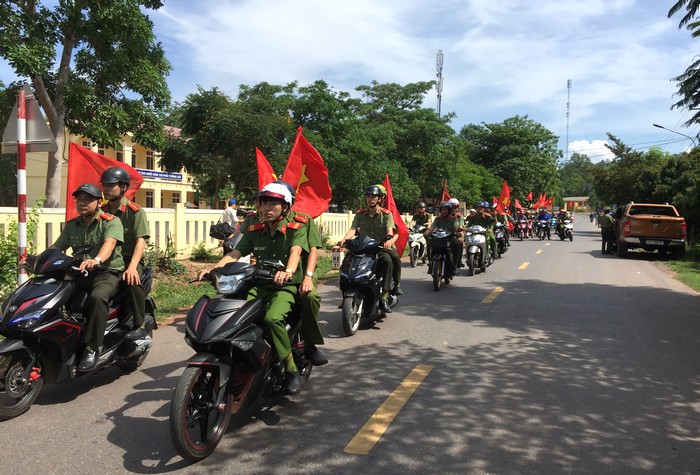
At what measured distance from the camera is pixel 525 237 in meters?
29.8

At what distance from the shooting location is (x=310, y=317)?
165 inches

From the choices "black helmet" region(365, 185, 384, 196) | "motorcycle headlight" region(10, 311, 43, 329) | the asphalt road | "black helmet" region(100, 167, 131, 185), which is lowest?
the asphalt road

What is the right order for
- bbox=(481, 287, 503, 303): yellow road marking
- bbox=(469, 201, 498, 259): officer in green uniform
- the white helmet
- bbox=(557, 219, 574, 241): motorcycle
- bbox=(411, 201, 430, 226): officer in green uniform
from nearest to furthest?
the white helmet → bbox=(481, 287, 503, 303): yellow road marking → bbox=(469, 201, 498, 259): officer in green uniform → bbox=(411, 201, 430, 226): officer in green uniform → bbox=(557, 219, 574, 241): motorcycle

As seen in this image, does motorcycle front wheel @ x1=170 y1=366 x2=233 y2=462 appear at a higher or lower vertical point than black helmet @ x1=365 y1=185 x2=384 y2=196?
lower

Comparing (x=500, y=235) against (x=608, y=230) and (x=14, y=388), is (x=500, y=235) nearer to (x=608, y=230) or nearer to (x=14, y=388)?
(x=608, y=230)

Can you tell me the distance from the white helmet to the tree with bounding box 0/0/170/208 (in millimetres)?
10319

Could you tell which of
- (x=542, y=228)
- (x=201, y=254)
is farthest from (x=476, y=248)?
(x=542, y=228)

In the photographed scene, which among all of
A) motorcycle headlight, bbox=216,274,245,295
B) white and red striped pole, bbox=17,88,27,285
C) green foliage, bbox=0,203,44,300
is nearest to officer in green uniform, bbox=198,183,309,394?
motorcycle headlight, bbox=216,274,245,295

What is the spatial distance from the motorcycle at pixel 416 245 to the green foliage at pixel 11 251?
9.01 metres

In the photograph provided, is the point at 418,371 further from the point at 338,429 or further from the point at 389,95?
the point at 389,95

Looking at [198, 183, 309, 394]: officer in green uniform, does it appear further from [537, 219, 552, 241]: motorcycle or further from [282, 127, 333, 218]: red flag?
[537, 219, 552, 241]: motorcycle

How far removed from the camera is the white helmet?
13.3ft

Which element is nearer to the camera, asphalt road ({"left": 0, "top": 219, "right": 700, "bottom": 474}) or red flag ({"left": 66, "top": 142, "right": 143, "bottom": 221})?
asphalt road ({"left": 0, "top": 219, "right": 700, "bottom": 474})

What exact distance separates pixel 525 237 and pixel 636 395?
86.6ft
